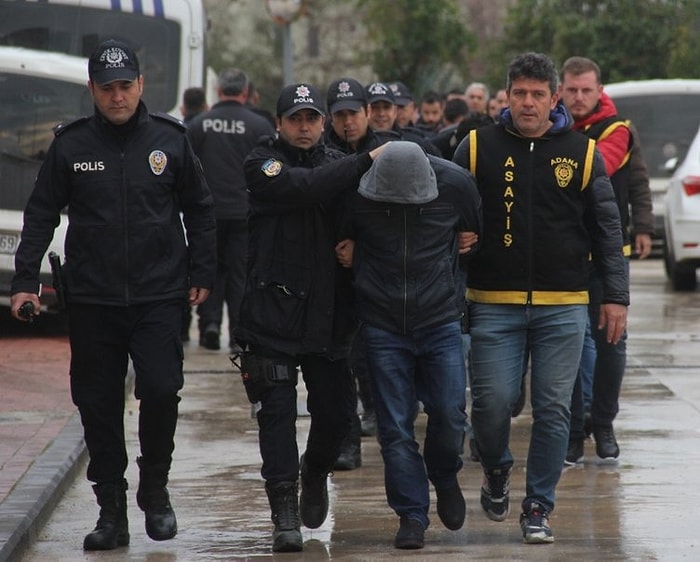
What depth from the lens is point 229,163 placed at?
14031 mm

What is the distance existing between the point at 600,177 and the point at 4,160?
361 inches

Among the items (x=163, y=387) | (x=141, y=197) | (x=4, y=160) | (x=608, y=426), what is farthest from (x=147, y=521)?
(x=4, y=160)

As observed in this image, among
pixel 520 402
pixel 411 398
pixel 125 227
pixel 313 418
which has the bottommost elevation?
pixel 520 402

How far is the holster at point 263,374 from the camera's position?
710cm

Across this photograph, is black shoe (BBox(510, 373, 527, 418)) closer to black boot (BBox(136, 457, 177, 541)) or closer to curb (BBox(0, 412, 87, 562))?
black boot (BBox(136, 457, 177, 541))

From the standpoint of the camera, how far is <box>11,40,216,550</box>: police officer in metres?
7.07

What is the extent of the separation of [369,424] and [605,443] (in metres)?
1.58

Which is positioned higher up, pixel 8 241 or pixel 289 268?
pixel 289 268

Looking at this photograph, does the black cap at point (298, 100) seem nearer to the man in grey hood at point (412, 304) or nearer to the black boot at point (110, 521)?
the man in grey hood at point (412, 304)

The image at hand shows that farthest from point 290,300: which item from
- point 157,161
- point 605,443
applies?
point 605,443

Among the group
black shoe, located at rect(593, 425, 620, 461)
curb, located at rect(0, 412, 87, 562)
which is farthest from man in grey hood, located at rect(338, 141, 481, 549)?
black shoe, located at rect(593, 425, 620, 461)

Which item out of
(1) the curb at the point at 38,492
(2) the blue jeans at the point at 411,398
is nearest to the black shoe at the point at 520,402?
(2) the blue jeans at the point at 411,398

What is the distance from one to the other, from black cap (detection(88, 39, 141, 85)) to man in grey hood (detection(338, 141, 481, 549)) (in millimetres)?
989

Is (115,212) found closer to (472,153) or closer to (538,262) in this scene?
(472,153)
